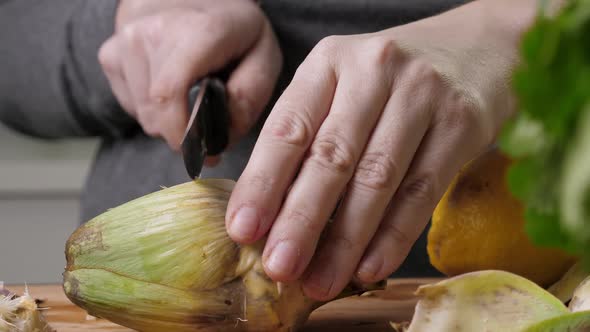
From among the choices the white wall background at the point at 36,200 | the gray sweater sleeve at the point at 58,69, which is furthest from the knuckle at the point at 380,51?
the white wall background at the point at 36,200

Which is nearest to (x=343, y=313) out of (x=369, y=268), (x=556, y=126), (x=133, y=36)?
(x=369, y=268)

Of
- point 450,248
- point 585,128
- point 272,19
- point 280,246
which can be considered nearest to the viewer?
point 585,128

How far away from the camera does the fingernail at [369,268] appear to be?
0.52 metres

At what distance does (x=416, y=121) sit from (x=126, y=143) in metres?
0.65

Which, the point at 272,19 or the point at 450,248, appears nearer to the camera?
the point at 450,248

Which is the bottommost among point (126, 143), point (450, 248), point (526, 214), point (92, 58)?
point (126, 143)

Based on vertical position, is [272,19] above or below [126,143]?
above

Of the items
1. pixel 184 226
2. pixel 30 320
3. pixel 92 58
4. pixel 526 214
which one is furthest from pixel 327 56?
pixel 92 58

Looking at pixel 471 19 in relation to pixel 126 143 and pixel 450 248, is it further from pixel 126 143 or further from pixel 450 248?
pixel 126 143

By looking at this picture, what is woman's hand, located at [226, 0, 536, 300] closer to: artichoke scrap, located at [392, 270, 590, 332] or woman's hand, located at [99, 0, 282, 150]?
artichoke scrap, located at [392, 270, 590, 332]

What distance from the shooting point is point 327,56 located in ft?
1.80

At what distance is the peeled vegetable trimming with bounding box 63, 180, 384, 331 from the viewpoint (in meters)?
0.49

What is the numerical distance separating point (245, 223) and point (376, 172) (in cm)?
10

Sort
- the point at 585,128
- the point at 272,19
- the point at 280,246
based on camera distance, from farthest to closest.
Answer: the point at 272,19, the point at 280,246, the point at 585,128
